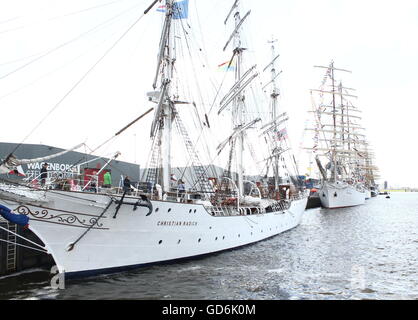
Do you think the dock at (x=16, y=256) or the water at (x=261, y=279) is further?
the dock at (x=16, y=256)

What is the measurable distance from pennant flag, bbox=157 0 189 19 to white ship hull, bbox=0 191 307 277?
37.3 feet

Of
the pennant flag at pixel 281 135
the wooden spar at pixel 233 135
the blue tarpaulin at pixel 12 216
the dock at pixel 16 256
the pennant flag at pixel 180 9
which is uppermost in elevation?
the pennant flag at pixel 180 9

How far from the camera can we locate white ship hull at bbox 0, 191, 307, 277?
36.7ft

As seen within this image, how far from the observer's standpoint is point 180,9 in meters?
17.7

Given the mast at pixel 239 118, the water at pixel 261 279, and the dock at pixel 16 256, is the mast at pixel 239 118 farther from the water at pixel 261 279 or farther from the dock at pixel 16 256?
the dock at pixel 16 256

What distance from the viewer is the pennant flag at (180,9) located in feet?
56.3

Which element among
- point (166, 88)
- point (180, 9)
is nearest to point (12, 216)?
point (166, 88)

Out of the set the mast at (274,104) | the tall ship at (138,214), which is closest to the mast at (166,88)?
the tall ship at (138,214)

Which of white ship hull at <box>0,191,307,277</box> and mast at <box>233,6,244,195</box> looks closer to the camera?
white ship hull at <box>0,191,307,277</box>

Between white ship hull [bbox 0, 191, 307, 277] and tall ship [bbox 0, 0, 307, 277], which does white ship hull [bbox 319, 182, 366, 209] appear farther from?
white ship hull [bbox 0, 191, 307, 277]

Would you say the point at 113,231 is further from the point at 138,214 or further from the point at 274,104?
the point at 274,104

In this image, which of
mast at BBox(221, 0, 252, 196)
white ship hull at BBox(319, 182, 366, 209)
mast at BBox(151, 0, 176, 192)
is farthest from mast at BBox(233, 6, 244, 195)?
white ship hull at BBox(319, 182, 366, 209)

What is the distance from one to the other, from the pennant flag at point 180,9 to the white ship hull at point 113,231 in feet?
37.3
